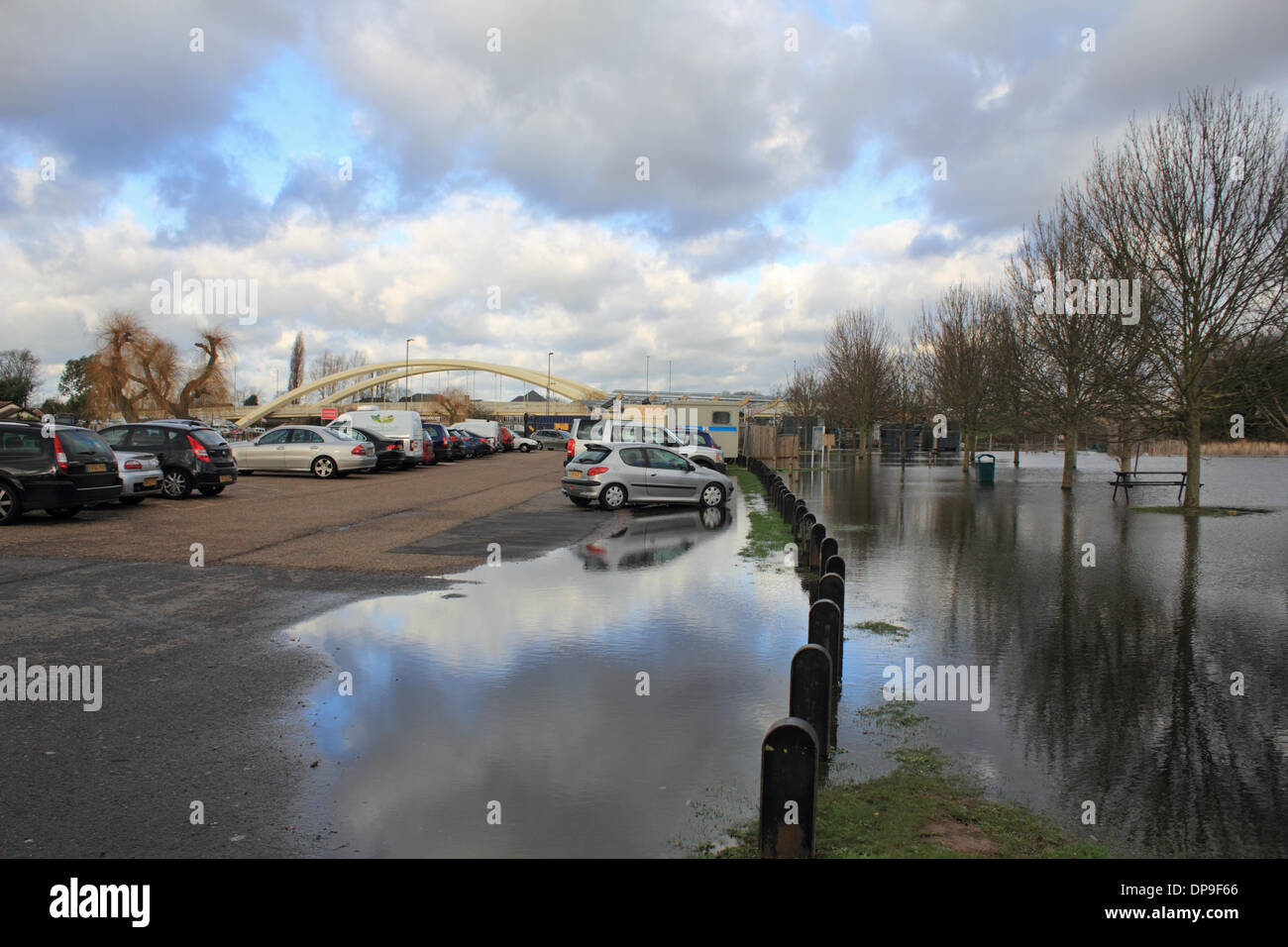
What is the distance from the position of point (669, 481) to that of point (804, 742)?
16243 mm

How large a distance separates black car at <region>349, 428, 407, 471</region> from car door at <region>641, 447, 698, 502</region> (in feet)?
46.5

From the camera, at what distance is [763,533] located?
52.5 feet

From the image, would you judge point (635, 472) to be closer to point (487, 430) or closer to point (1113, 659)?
point (1113, 659)

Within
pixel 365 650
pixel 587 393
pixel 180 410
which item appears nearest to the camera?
pixel 365 650

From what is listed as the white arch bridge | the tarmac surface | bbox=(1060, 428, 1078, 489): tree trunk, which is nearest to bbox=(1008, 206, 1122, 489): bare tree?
bbox=(1060, 428, 1078, 489): tree trunk

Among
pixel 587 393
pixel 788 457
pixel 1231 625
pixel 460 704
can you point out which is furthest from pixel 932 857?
pixel 587 393

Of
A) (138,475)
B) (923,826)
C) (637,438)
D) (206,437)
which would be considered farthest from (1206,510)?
(138,475)

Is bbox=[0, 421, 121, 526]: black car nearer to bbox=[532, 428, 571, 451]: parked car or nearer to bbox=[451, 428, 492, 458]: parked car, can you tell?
bbox=[451, 428, 492, 458]: parked car

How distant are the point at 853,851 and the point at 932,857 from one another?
1.12 feet

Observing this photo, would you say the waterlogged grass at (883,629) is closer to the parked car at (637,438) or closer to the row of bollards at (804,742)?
the row of bollards at (804,742)

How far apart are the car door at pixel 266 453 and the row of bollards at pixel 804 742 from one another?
23.1 metres

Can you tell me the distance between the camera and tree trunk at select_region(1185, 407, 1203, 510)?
20.3 m

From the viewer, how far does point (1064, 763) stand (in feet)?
16.9
